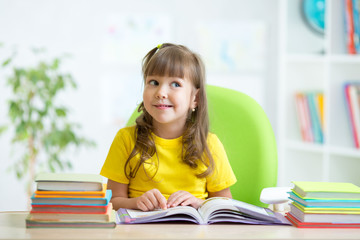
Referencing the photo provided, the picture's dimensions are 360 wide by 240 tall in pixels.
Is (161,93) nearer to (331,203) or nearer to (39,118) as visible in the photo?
(331,203)

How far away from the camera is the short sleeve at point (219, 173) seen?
1.64 meters

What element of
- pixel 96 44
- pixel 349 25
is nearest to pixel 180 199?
pixel 349 25

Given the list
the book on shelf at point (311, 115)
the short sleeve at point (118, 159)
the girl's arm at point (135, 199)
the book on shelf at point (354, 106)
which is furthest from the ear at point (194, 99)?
the book on shelf at point (311, 115)

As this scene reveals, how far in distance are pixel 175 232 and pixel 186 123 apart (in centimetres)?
62

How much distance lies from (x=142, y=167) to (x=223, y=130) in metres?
→ 0.35

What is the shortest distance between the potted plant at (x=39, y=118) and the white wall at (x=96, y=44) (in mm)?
177

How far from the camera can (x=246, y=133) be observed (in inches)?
68.6

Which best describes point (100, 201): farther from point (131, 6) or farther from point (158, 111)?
point (131, 6)

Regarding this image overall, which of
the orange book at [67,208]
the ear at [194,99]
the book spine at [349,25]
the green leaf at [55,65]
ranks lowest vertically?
the orange book at [67,208]

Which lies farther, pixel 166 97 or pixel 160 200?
pixel 166 97

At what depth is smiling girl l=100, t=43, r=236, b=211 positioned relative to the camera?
154cm

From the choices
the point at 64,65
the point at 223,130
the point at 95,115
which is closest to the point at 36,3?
the point at 64,65

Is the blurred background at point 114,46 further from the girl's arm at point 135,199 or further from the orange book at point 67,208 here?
the orange book at point 67,208

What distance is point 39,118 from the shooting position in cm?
342
